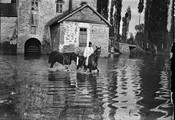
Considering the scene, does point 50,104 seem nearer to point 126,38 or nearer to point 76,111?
point 76,111

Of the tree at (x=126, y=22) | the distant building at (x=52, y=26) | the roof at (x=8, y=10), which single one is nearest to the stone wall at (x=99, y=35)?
the distant building at (x=52, y=26)

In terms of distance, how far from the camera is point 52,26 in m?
33.0

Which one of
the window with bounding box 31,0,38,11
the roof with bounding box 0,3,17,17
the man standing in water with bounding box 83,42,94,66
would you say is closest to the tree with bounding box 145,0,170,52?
the window with bounding box 31,0,38,11

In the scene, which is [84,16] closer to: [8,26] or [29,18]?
[29,18]

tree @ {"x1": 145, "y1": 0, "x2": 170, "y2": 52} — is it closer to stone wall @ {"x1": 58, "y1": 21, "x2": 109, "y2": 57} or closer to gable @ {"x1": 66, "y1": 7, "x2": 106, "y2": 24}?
stone wall @ {"x1": 58, "y1": 21, "x2": 109, "y2": 57}

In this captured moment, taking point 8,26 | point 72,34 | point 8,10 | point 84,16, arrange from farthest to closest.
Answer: point 8,10
point 8,26
point 84,16
point 72,34

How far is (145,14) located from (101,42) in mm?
15364

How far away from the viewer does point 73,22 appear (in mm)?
29422

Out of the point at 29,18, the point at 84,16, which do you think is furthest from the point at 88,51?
the point at 29,18

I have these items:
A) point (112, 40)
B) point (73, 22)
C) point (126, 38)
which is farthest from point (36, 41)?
point (126, 38)

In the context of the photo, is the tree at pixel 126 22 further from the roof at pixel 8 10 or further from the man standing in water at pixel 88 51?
the man standing in water at pixel 88 51

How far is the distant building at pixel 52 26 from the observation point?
2942 centimetres

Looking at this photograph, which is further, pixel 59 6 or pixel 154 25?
pixel 154 25

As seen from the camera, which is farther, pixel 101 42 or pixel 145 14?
pixel 145 14
